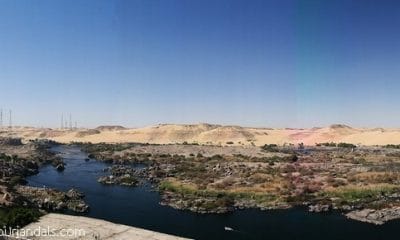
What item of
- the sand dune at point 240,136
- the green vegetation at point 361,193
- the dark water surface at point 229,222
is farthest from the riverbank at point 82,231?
the sand dune at point 240,136

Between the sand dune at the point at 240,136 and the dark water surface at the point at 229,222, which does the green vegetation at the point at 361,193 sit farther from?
the sand dune at the point at 240,136

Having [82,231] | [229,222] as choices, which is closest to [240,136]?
Result: [229,222]

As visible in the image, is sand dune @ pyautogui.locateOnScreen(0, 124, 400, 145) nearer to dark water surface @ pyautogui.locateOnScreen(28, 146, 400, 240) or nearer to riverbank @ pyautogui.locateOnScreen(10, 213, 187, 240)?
dark water surface @ pyautogui.locateOnScreen(28, 146, 400, 240)

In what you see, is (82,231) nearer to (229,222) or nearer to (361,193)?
(229,222)

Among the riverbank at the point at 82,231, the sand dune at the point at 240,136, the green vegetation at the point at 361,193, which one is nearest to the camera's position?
the riverbank at the point at 82,231

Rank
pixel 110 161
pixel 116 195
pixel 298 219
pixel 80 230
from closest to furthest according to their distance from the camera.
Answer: pixel 80 230 → pixel 298 219 → pixel 116 195 → pixel 110 161

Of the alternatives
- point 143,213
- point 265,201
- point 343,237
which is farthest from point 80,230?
point 265,201

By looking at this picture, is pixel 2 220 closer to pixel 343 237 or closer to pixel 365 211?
pixel 343 237

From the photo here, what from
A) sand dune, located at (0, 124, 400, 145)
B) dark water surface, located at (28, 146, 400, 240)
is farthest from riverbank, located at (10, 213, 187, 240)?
sand dune, located at (0, 124, 400, 145)
